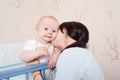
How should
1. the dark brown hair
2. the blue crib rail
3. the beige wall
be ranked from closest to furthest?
the blue crib rail
the dark brown hair
the beige wall

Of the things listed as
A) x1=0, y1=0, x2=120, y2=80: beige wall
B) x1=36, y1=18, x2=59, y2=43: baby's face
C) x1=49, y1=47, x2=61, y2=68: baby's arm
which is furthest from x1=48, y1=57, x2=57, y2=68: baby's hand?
x1=0, y1=0, x2=120, y2=80: beige wall

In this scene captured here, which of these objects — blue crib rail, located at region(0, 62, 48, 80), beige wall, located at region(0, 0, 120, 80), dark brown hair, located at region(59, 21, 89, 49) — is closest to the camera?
blue crib rail, located at region(0, 62, 48, 80)

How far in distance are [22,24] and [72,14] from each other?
38 centimetres

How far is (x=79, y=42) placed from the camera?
90cm

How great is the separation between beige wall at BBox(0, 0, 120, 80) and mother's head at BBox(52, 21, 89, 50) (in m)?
0.53

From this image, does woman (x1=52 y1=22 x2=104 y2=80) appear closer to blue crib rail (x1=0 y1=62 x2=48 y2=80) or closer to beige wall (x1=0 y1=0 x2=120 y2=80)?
blue crib rail (x1=0 y1=62 x2=48 y2=80)

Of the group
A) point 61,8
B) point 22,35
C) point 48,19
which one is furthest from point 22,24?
point 48,19

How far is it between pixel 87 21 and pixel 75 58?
2.32 ft

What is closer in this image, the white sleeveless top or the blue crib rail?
the blue crib rail

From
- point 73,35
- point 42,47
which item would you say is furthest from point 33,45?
point 73,35

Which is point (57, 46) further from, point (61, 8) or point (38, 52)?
point (61, 8)

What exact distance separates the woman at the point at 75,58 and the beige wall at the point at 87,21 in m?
0.53

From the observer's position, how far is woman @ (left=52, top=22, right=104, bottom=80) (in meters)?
0.82

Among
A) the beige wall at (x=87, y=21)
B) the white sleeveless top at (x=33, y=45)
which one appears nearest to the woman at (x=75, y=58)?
the white sleeveless top at (x=33, y=45)
